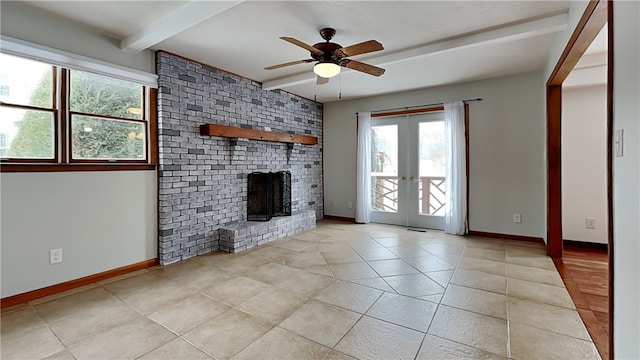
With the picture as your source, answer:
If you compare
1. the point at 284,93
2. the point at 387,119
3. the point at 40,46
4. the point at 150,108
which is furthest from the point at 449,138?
the point at 40,46

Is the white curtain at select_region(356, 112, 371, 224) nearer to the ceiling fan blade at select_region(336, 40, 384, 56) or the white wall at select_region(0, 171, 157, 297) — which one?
the ceiling fan blade at select_region(336, 40, 384, 56)

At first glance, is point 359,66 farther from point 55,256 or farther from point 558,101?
point 55,256

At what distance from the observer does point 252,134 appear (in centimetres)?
434

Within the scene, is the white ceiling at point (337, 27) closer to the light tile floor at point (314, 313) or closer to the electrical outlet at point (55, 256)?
the electrical outlet at point (55, 256)

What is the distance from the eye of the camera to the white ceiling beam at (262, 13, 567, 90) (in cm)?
262

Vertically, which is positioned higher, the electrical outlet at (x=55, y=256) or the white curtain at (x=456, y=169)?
the white curtain at (x=456, y=169)

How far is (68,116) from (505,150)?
17.6 feet

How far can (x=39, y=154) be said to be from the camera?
2.61 metres

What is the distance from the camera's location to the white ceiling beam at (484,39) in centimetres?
262

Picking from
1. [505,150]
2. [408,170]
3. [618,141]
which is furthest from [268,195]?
[618,141]

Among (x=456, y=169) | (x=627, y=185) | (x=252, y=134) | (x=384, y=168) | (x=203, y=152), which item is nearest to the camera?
(x=627, y=185)

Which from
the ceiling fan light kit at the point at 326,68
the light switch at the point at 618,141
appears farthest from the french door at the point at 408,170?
the light switch at the point at 618,141

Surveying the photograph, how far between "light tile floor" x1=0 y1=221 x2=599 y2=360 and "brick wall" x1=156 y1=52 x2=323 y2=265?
42 centimetres

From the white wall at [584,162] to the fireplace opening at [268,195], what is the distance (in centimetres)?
416
